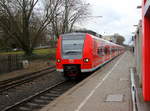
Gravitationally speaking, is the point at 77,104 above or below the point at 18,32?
below

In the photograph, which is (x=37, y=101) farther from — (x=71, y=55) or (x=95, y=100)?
(x=71, y=55)

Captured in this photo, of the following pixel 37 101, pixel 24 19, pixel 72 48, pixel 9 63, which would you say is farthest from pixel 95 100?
pixel 24 19

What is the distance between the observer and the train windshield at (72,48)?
42.3 feet

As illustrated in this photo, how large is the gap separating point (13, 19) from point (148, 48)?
2157 cm

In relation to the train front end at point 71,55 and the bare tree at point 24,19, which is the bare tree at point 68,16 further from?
the train front end at point 71,55

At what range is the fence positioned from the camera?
17938 millimetres

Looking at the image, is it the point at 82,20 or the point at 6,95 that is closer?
the point at 6,95

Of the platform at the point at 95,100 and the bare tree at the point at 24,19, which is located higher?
the bare tree at the point at 24,19

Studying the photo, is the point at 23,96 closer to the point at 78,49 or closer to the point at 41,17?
the point at 78,49

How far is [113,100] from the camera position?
7.50 m

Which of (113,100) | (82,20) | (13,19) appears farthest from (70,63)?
(82,20)

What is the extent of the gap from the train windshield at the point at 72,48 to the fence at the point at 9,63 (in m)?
6.75

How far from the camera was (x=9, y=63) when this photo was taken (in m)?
19.1

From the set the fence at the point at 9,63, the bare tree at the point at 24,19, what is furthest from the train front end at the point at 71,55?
the bare tree at the point at 24,19
